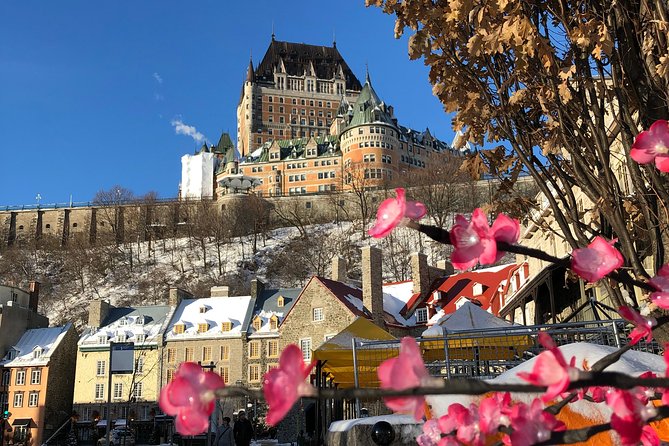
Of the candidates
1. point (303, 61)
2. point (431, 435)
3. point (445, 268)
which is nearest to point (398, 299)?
point (445, 268)

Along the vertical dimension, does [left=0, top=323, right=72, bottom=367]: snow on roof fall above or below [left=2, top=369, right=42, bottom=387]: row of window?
above

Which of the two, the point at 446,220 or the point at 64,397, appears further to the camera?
the point at 446,220

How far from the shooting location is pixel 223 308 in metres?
47.8

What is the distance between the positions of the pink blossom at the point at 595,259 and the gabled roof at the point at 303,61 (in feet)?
455

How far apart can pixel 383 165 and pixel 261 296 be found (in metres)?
58.7

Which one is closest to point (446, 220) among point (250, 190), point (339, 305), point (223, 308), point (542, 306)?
point (250, 190)

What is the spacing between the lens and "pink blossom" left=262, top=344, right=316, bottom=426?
5.11 feet

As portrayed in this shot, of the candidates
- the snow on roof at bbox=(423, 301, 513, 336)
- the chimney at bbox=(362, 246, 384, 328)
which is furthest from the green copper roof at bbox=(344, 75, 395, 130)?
the snow on roof at bbox=(423, 301, 513, 336)

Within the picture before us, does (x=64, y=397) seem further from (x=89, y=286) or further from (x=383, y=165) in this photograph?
(x=383, y=165)

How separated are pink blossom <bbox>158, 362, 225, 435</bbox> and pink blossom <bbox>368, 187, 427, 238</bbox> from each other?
0.64 m

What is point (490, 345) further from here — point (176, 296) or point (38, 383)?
point (38, 383)

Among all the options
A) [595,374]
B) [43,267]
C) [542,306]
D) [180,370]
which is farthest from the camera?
[43,267]

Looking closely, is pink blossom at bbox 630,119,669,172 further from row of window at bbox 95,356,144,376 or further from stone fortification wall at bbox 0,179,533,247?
stone fortification wall at bbox 0,179,533,247

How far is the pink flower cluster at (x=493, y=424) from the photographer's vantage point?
1.83 meters
